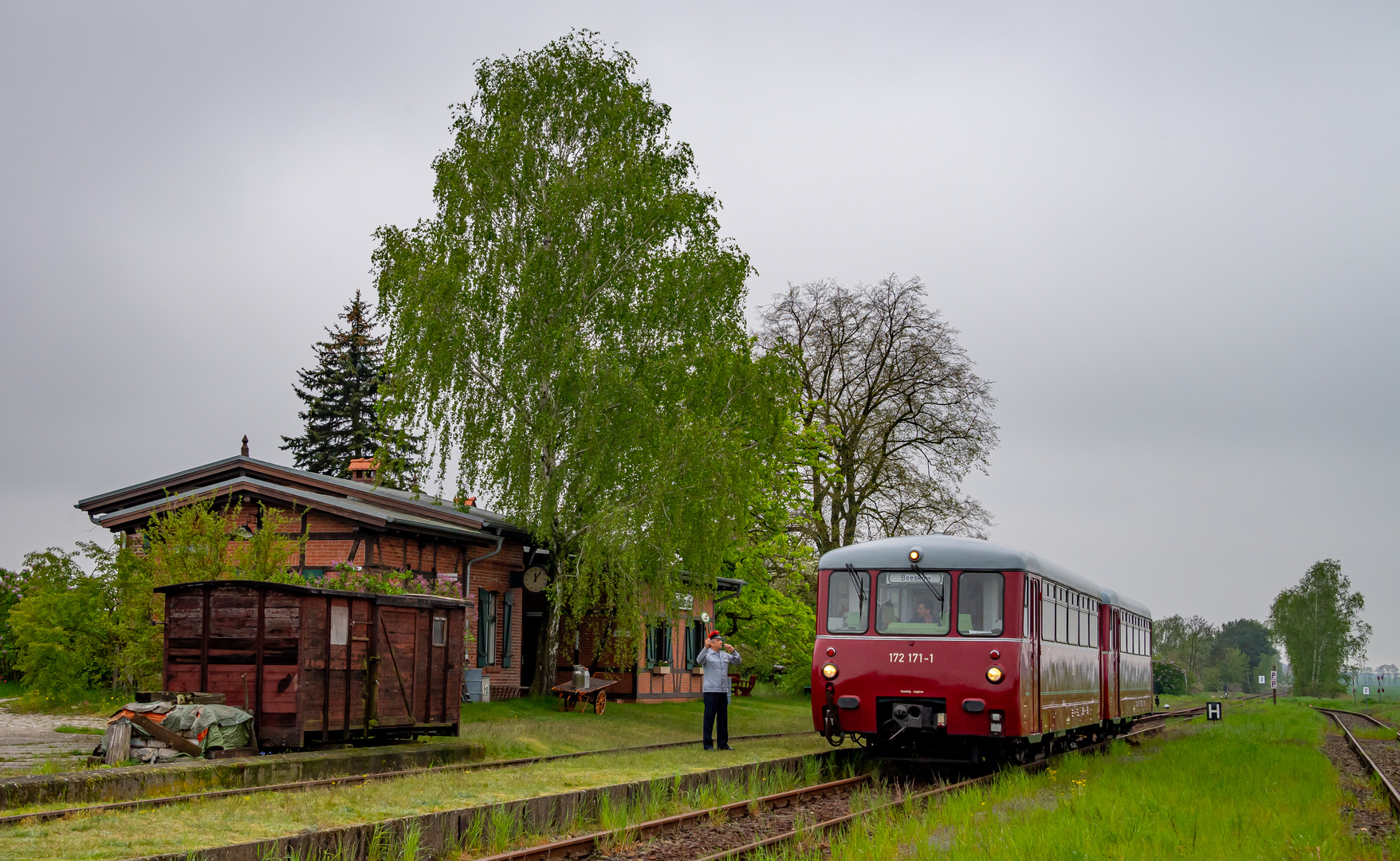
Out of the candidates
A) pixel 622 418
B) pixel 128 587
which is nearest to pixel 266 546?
pixel 128 587

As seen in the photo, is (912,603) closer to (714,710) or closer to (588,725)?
(714,710)

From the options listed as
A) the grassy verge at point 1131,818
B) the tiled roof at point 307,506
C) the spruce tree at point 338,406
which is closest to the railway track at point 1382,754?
the grassy verge at point 1131,818

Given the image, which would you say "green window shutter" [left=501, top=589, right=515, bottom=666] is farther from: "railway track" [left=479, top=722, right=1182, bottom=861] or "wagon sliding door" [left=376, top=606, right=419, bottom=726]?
"railway track" [left=479, top=722, right=1182, bottom=861]

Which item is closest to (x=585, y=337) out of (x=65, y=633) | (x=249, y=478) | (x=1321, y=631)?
(x=249, y=478)

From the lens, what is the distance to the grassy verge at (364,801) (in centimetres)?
889

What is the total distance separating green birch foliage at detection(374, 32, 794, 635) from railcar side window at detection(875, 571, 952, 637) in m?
9.19

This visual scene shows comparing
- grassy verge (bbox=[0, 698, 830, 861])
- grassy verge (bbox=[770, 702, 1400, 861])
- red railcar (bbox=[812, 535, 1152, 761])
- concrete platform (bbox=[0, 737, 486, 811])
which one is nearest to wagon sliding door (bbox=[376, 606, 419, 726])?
concrete platform (bbox=[0, 737, 486, 811])

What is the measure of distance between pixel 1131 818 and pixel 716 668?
7.94 meters

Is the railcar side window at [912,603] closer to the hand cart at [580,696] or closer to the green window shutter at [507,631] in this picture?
the hand cart at [580,696]

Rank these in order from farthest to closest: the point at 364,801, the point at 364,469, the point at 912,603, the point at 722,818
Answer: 1. the point at 364,469
2. the point at 912,603
3. the point at 722,818
4. the point at 364,801

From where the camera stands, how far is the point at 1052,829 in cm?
1020

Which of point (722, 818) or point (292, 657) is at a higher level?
point (292, 657)

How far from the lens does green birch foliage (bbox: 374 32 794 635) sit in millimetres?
24906

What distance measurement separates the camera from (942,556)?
15305 millimetres
